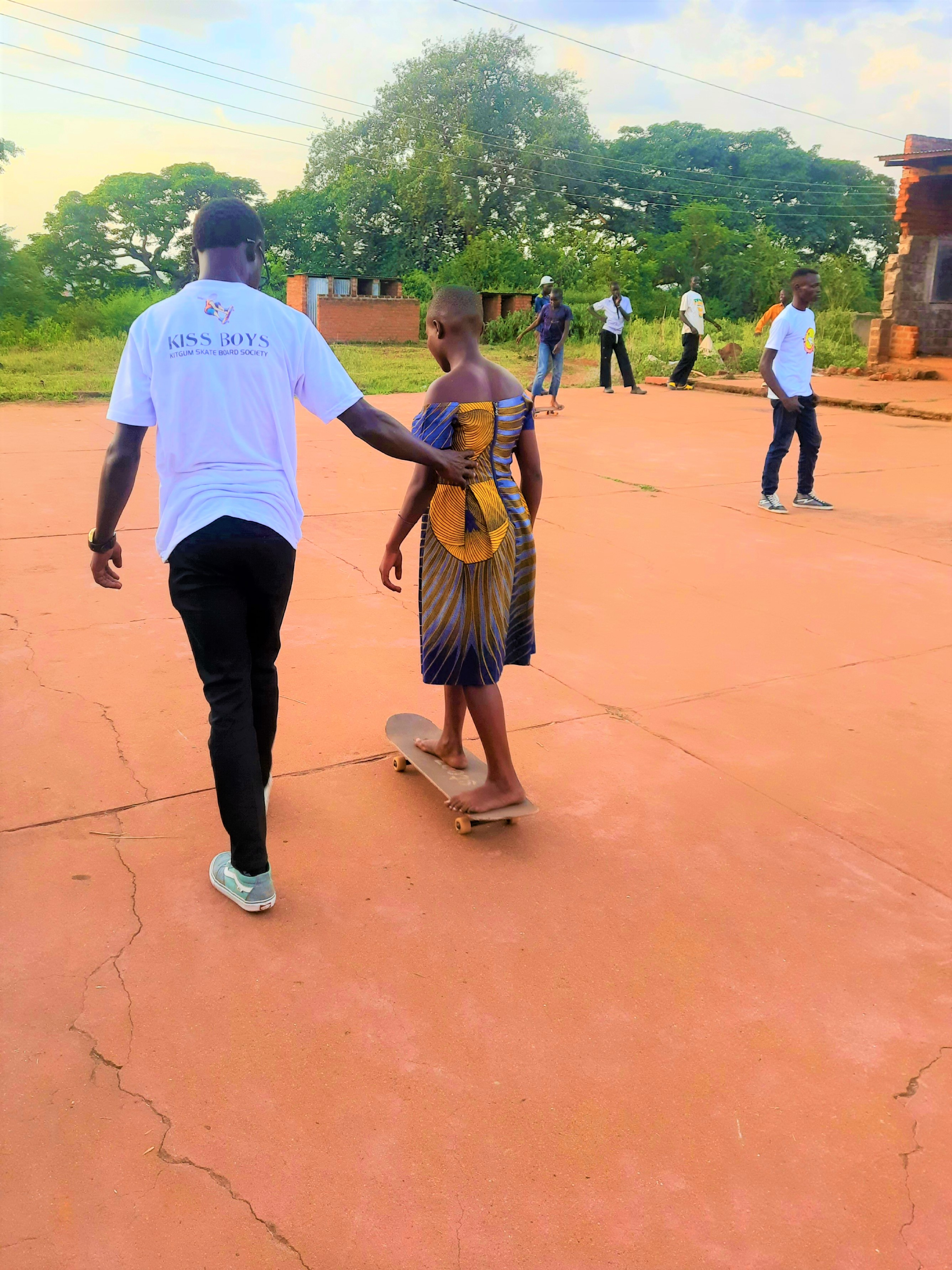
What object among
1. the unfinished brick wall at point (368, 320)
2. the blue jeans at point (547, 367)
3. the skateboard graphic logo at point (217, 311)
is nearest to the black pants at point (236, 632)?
the skateboard graphic logo at point (217, 311)

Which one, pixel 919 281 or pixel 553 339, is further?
pixel 919 281

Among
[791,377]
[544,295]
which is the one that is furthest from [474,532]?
[544,295]

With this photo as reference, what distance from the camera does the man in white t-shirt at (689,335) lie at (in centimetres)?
1510

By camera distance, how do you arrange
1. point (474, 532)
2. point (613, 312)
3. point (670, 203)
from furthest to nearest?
point (670, 203), point (613, 312), point (474, 532)

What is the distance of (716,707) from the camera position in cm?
446

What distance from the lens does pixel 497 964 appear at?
274 cm

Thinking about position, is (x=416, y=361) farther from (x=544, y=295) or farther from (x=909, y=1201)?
(x=909, y=1201)

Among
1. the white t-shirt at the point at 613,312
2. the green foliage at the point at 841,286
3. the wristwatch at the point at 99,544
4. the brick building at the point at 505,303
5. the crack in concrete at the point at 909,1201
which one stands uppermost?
the green foliage at the point at 841,286

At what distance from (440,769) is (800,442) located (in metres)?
5.58

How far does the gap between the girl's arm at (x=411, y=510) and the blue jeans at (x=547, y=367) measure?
1078 centimetres

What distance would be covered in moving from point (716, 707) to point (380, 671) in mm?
1450

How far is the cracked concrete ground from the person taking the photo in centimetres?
201

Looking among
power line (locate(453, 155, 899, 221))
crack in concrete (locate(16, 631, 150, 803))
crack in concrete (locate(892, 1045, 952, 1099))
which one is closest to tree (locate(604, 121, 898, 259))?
power line (locate(453, 155, 899, 221))

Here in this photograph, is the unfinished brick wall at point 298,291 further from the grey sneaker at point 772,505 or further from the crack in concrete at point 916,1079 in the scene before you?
the crack in concrete at point 916,1079
